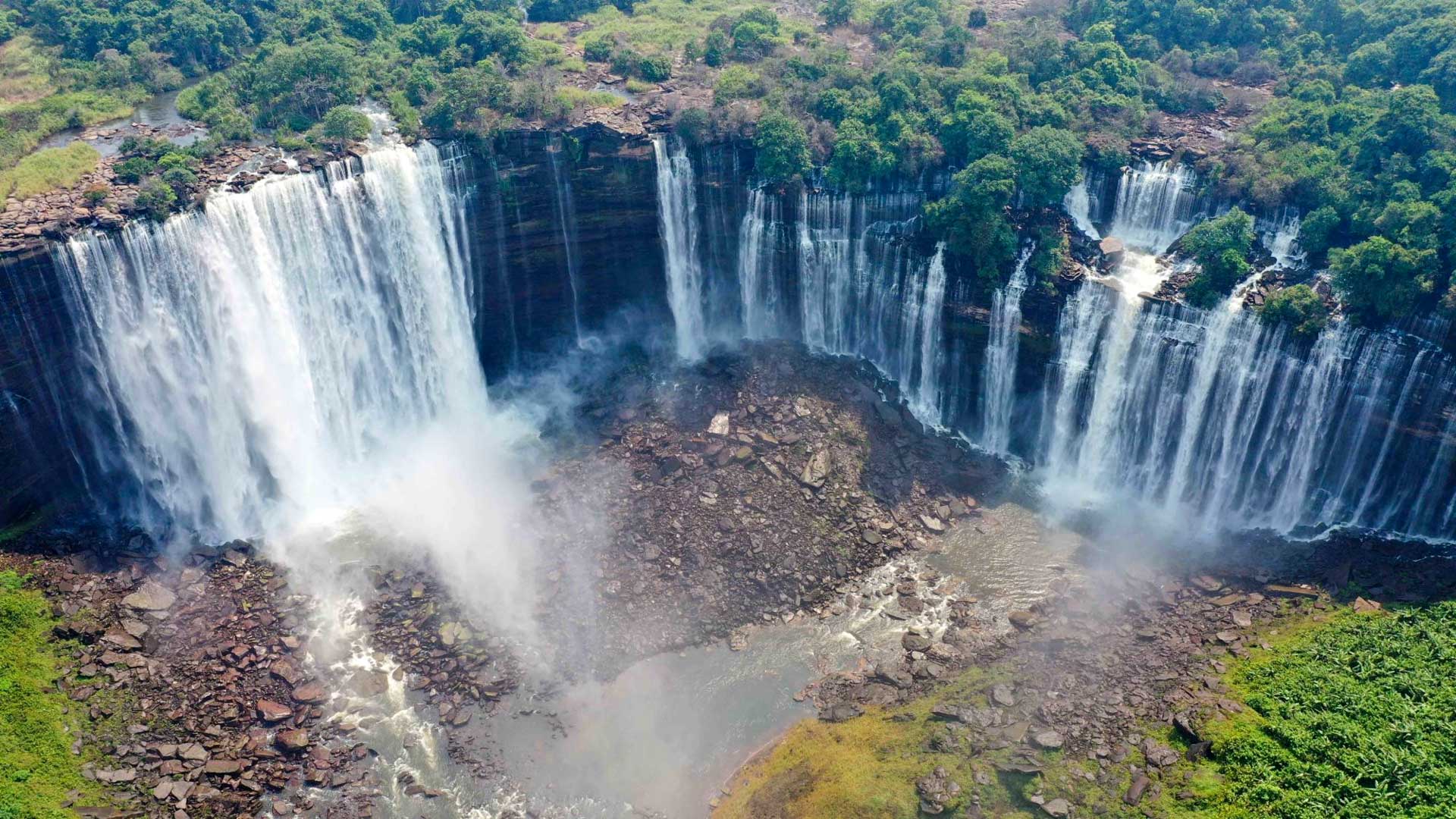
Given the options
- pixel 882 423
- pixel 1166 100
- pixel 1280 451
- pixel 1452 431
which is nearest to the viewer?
pixel 1452 431

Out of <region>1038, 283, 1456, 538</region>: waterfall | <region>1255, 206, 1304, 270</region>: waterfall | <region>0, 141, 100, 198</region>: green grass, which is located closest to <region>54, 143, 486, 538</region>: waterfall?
<region>0, 141, 100, 198</region>: green grass

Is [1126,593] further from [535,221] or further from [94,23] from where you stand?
[94,23]

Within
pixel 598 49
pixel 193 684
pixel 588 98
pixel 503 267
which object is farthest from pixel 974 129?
pixel 193 684

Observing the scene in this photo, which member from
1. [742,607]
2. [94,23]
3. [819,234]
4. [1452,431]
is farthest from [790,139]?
[94,23]

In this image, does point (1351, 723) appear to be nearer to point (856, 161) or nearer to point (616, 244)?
point (856, 161)

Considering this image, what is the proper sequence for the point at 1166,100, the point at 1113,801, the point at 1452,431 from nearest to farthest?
1. the point at 1113,801
2. the point at 1452,431
3. the point at 1166,100

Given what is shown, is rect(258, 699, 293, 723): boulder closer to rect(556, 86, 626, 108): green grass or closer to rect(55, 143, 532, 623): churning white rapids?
rect(55, 143, 532, 623): churning white rapids
